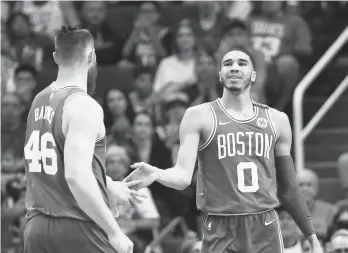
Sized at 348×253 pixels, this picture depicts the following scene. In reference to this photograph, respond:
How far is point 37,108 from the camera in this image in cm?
648

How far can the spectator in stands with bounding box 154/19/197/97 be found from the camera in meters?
13.2

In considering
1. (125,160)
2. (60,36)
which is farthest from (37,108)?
(125,160)

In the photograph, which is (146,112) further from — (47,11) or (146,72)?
(47,11)

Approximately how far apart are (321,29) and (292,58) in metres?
1.68

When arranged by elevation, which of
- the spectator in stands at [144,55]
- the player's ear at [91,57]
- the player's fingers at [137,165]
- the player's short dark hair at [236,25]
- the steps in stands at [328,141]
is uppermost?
the player's short dark hair at [236,25]

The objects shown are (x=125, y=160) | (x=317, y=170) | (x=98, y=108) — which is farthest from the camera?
(x=317, y=170)

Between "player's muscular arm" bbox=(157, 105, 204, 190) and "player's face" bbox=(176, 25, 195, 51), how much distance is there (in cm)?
579

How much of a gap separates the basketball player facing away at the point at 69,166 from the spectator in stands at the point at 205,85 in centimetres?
637

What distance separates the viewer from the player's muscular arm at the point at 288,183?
302 inches

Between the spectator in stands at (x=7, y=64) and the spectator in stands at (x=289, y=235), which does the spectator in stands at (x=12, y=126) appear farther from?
the spectator in stands at (x=289, y=235)

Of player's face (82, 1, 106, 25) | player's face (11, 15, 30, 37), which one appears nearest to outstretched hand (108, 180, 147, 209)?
player's face (82, 1, 106, 25)

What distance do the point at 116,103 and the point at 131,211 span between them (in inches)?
78.0

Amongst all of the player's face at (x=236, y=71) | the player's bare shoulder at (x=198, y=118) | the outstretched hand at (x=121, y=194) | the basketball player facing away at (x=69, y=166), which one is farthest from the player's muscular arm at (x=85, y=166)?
the player's face at (x=236, y=71)

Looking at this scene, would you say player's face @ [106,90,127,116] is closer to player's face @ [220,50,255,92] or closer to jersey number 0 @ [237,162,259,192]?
player's face @ [220,50,255,92]
